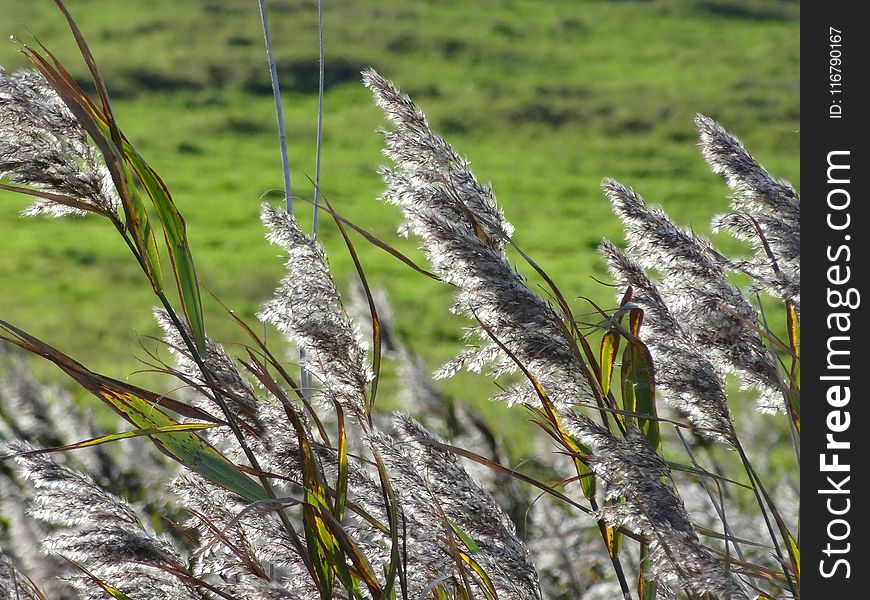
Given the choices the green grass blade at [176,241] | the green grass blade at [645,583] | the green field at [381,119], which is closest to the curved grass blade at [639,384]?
the green grass blade at [645,583]

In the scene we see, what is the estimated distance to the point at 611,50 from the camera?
39.7m

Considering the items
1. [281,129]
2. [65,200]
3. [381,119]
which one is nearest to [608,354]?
[281,129]

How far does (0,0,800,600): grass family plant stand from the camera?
1.31 metres

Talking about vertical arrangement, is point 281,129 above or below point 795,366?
above

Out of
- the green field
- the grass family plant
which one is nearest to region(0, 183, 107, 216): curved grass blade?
the grass family plant

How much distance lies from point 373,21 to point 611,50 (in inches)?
389

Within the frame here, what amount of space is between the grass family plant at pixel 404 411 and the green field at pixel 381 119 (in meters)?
15.3

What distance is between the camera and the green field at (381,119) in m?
22.2

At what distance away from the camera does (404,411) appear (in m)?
1.53

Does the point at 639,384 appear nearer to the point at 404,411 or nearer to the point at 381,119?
the point at 404,411

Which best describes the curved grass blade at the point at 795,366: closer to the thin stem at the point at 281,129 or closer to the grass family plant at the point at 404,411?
the grass family plant at the point at 404,411

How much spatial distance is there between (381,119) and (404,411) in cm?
3206

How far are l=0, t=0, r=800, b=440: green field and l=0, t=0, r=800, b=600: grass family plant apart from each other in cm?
1533
